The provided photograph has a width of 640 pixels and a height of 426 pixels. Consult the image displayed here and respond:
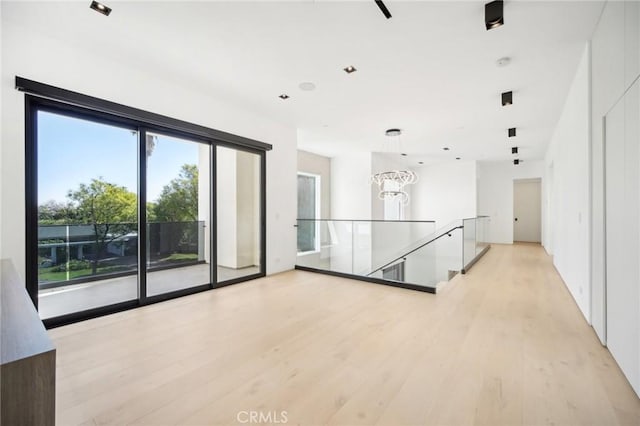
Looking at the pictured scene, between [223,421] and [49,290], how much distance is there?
9.00 feet

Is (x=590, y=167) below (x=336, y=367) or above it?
above

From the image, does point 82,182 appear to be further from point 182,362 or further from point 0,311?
point 0,311

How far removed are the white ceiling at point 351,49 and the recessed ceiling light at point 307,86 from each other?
8 cm

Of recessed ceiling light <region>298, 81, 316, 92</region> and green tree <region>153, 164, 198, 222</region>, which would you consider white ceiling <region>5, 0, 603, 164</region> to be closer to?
recessed ceiling light <region>298, 81, 316, 92</region>

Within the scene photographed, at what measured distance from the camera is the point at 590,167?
9.60ft

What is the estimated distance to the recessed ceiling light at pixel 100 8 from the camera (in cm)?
246

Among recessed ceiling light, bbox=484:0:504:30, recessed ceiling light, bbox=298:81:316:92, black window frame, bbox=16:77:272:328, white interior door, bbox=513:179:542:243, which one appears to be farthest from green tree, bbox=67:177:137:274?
white interior door, bbox=513:179:542:243

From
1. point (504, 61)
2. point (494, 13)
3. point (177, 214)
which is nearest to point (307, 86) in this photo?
point (494, 13)

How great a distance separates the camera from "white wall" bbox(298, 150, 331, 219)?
8165 mm

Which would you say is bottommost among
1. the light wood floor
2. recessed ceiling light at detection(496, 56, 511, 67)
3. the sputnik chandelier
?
the light wood floor

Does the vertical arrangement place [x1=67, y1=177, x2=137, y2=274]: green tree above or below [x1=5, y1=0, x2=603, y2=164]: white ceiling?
below

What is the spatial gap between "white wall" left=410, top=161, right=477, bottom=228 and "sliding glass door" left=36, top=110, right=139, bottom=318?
32.0ft

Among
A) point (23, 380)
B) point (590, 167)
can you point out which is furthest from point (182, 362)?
point (590, 167)

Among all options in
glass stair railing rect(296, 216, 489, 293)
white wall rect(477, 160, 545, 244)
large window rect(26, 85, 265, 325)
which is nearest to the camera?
large window rect(26, 85, 265, 325)
